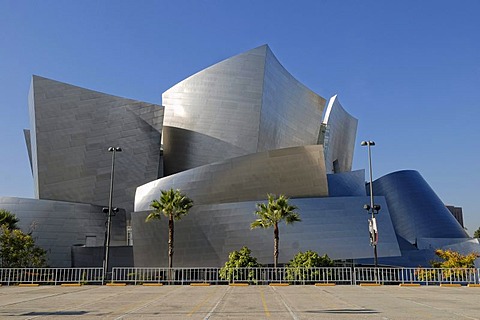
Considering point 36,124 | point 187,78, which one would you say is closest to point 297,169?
point 187,78

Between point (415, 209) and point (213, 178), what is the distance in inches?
1185

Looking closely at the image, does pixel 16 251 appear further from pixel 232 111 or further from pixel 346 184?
pixel 346 184

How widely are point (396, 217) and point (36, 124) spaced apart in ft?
141

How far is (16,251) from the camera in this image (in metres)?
33.5

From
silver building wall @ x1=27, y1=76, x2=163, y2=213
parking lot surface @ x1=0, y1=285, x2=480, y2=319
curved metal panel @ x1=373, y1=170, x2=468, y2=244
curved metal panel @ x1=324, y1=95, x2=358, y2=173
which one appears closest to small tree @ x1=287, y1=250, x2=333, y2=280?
parking lot surface @ x1=0, y1=285, x2=480, y2=319

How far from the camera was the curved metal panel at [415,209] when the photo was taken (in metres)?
51.4

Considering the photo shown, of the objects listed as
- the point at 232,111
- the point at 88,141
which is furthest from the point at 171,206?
the point at 232,111

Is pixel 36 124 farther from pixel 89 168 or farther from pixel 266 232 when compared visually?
pixel 266 232

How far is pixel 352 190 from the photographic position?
4269 centimetres

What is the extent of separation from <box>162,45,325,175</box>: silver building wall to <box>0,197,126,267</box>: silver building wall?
1291cm

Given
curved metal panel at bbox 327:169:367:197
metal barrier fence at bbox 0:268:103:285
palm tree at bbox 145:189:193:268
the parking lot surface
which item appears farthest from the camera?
curved metal panel at bbox 327:169:367:197

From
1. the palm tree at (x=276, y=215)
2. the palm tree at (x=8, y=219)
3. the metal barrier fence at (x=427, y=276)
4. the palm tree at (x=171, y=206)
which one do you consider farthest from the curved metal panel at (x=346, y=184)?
the palm tree at (x=8, y=219)

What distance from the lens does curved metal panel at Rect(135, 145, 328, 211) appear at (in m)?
35.2

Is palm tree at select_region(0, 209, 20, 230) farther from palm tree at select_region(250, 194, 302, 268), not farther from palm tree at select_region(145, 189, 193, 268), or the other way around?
palm tree at select_region(250, 194, 302, 268)
